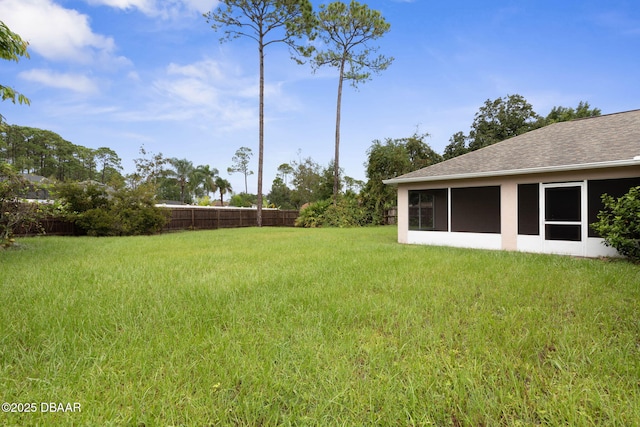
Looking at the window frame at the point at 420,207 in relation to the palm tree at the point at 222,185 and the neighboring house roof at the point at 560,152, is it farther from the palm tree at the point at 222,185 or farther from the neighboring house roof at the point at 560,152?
the palm tree at the point at 222,185

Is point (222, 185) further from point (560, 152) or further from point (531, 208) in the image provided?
point (560, 152)

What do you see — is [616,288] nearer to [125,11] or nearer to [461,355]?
[461,355]

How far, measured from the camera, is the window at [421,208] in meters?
11.3

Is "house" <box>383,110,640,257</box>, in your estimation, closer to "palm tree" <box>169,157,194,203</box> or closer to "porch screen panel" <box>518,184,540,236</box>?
"porch screen panel" <box>518,184,540,236</box>

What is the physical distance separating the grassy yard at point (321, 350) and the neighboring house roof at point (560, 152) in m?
4.07

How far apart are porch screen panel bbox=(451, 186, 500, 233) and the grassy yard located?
8.37 meters

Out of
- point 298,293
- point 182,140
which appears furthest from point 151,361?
point 182,140

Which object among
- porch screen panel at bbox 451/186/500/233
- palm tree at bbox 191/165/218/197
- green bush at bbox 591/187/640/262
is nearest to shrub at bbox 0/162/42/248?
porch screen panel at bbox 451/186/500/233

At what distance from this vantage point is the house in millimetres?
8055

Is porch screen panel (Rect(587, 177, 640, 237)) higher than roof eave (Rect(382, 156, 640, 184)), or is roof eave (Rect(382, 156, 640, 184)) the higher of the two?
roof eave (Rect(382, 156, 640, 184))

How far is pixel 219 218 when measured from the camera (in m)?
21.4

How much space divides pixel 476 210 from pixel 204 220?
15.9m

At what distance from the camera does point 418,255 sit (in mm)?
7609

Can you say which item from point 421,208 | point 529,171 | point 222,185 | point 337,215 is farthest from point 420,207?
point 222,185
